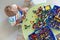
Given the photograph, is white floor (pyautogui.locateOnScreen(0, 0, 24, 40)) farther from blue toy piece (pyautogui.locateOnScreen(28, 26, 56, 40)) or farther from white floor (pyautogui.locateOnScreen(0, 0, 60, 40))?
blue toy piece (pyautogui.locateOnScreen(28, 26, 56, 40))

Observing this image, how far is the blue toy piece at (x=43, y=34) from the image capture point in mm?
845

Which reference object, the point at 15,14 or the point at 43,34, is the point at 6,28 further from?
the point at 43,34

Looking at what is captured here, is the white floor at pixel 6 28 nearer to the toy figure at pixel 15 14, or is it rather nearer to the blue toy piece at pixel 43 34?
the toy figure at pixel 15 14

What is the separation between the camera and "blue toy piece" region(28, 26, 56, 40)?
84 cm

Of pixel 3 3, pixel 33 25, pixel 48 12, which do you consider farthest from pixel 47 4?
pixel 3 3

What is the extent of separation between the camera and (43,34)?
2.85 ft

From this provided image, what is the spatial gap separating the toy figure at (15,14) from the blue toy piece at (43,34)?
0.74 ft

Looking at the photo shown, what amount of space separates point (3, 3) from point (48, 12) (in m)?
0.51

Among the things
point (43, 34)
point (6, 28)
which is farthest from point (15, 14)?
point (43, 34)

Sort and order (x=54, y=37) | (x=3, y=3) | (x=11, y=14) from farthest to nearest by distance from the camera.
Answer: (x=3, y=3), (x=11, y=14), (x=54, y=37)

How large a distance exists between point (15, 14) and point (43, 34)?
0.98 ft

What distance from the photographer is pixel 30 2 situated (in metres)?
1.15

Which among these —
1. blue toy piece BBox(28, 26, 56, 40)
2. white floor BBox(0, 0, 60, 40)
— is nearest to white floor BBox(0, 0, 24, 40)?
white floor BBox(0, 0, 60, 40)

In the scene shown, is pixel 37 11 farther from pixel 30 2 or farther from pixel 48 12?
pixel 30 2
